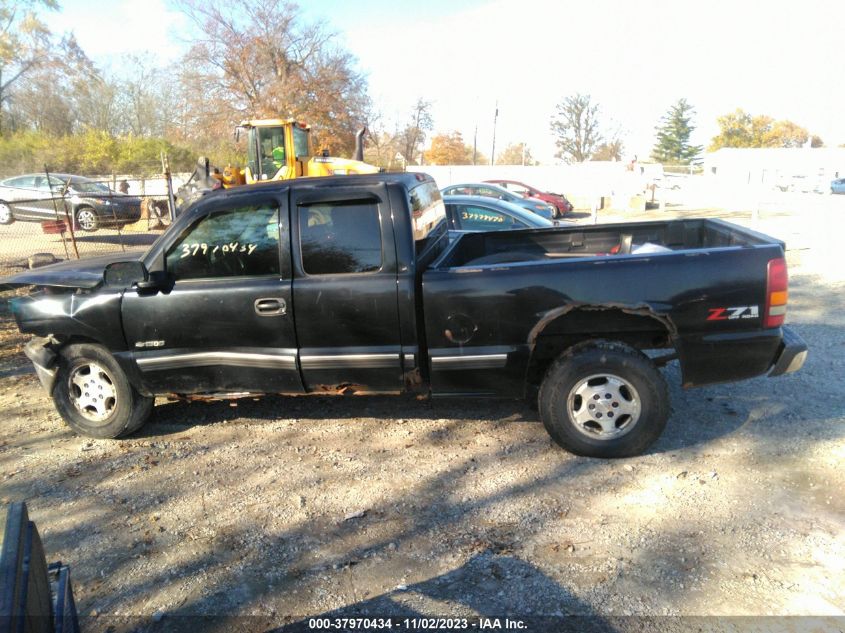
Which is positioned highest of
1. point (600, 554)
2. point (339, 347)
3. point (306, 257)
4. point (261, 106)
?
point (261, 106)

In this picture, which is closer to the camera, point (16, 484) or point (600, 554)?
point (600, 554)

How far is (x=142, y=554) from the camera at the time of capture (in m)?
3.38

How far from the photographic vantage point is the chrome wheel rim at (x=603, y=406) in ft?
13.3

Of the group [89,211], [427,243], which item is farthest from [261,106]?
[427,243]

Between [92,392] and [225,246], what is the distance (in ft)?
5.18

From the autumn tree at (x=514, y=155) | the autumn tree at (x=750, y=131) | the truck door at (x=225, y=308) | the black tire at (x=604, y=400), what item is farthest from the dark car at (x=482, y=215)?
the autumn tree at (x=750, y=131)

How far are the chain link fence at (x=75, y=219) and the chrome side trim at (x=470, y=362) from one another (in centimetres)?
1231

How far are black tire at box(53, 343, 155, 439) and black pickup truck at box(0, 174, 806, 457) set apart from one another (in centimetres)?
1

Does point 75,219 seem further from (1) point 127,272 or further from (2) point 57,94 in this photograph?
(2) point 57,94

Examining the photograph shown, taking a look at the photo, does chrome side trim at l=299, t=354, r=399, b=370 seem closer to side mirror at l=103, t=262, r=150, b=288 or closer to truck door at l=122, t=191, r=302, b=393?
truck door at l=122, t=191, r=302, b=393

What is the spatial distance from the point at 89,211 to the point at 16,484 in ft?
49.9

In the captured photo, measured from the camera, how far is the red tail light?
3852mm

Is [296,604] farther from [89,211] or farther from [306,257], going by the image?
[89,211]

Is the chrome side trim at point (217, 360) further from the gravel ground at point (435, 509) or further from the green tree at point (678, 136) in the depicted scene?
the green tree at point (678, 136)
